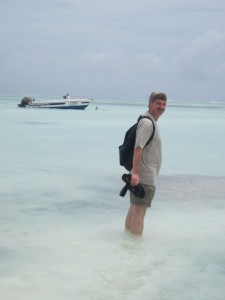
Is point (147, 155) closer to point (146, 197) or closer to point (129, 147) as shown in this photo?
point (129, 147)

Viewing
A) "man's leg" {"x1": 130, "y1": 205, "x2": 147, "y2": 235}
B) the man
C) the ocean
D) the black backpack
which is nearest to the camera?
the ocean

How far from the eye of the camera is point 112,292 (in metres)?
4.54

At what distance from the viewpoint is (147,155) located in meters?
5.52

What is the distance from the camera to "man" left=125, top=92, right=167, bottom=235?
5.28 metres

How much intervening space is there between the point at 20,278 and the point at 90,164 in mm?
9109

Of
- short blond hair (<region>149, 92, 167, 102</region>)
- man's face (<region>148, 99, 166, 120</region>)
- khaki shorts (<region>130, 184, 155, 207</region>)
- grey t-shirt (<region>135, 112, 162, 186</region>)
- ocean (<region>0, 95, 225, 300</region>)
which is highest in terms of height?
short blond hair (<region>149, 92, 167, 102</region>)

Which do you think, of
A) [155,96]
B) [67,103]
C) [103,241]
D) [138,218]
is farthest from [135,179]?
[67,103]

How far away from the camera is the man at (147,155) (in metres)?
5.28

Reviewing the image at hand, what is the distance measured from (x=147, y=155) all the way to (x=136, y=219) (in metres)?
0.82

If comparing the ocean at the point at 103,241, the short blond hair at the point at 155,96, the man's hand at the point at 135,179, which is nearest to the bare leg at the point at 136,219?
the ocean at the point at 103,241

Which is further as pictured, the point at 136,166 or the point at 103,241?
the point at 103,241

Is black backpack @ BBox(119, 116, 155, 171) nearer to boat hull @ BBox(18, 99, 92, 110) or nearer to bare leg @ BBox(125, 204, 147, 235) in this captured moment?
bare leg @ BBox(125, 204, 147, 235)

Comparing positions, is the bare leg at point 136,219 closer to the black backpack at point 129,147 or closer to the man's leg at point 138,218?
the man's leg at point 138,218

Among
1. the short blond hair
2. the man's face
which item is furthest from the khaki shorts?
the short blond hair
